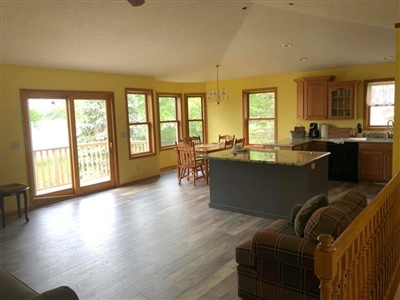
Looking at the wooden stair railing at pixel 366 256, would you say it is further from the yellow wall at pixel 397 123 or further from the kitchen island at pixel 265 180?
the kitchen island at pixel 265 180

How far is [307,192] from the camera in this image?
4.19 meters

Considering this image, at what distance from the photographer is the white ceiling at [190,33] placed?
3951 millimetres

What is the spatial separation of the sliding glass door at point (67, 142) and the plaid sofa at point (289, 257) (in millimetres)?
4494

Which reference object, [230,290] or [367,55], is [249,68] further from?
[230,290]

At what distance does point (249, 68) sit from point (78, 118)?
4039mm

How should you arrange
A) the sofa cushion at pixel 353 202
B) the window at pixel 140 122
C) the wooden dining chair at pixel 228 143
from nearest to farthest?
1. the sofa cushion at pixel 353 202
2. the wooden dining chair at pixel 228 143
3. the window at pixel 140 122

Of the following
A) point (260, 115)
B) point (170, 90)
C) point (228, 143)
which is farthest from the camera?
point (170, 90)

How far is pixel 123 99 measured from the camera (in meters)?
6.98

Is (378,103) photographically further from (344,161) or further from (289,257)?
(289,257)

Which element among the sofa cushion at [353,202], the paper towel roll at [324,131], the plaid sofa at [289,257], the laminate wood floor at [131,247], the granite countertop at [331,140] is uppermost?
the paper towel roll at [324,131]

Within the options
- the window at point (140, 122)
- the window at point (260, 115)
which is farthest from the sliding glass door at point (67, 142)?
the window at point (260, 115)

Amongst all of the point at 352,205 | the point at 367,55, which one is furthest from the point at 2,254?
the point at 367,55

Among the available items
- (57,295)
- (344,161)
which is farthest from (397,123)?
(57,295)

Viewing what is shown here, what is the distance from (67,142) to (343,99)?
19.1ft
